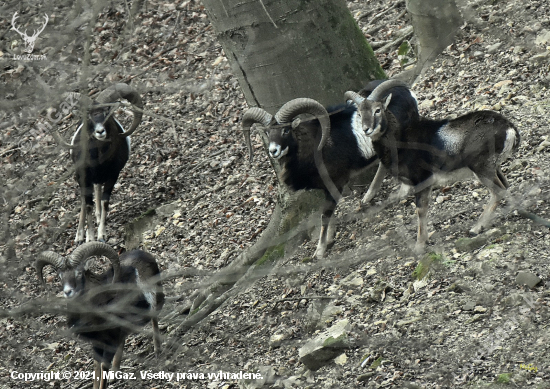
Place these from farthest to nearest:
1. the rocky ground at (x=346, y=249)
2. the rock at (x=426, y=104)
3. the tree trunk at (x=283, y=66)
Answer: the rock at (x=426, y=104) → the tree trunk at (x=283, y=66) → the rocky ground at (x=346, y=249)

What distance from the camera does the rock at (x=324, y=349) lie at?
575 cm

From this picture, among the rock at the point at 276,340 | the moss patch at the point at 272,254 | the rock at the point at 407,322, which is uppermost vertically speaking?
the moss patch at the point at 272,254

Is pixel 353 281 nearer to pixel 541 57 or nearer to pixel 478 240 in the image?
pixel 478 240

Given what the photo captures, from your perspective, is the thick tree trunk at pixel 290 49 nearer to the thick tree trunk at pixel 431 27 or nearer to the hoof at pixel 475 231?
the thick tree trunk at pixel 431 27

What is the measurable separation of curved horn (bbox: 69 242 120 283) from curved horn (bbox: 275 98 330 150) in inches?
85.7

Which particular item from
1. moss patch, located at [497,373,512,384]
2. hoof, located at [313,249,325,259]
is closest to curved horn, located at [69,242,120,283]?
hoof, located at [313,249,325,259]

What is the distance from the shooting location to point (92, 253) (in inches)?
281

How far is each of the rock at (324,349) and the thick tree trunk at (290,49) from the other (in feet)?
A: 9.34

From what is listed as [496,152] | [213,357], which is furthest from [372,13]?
[213,357]

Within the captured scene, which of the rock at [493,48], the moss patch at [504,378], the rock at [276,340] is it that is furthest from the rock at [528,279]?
the rock at [493,48]

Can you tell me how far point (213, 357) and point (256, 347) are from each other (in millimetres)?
543

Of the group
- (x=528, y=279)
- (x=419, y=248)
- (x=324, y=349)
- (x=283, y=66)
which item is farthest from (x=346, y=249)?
(x=528, y=279)

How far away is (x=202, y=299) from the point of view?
7973mm

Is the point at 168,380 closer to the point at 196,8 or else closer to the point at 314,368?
the point at 314,368
